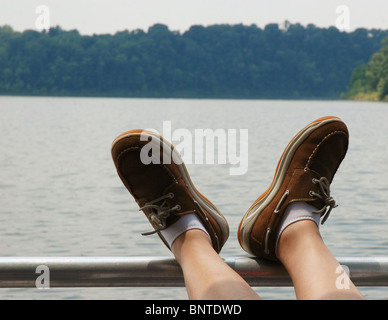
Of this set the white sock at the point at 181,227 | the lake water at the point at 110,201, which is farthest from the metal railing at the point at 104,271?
the lake water at the point at 110,201

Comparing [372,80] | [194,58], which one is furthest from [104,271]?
[372,80]

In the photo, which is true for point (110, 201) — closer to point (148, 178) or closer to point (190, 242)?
point (148, 178)

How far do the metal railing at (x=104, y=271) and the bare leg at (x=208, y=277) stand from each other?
1.5 inches

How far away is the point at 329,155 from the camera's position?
1.65 meters

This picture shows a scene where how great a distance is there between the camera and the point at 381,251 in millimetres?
8812

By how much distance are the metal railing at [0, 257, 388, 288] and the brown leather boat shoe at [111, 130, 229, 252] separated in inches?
9.9

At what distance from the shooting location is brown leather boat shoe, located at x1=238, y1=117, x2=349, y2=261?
1.50m

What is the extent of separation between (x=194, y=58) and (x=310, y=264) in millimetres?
54538

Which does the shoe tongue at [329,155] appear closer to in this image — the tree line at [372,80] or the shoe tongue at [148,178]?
the shoe tongue at [148,178]

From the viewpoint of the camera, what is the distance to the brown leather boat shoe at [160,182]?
1.53 metres

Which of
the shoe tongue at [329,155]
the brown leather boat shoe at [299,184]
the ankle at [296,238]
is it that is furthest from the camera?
the shoe tongue at [329,155]

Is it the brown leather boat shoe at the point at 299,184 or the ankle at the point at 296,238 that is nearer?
the ankle at the point at 296,238

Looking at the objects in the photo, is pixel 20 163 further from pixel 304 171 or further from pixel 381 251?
pixel 304 171

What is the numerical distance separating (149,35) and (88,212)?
43.0 metres
